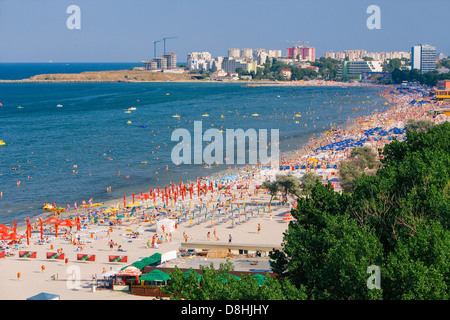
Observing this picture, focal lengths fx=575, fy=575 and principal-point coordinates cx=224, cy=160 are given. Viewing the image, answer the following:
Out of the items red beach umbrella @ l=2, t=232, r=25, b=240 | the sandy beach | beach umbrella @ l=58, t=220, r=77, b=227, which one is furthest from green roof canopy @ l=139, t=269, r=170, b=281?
beach umbrella @ l=58, t=220, r=77, b=227

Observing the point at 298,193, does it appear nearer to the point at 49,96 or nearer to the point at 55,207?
the point at 55,207

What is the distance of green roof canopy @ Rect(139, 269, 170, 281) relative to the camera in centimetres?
2057

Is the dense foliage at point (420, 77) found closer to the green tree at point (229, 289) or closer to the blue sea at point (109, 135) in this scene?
the blue sea at point (109, 135)

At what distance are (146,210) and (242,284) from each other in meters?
22.9

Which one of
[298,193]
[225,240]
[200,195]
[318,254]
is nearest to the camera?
[318,254]

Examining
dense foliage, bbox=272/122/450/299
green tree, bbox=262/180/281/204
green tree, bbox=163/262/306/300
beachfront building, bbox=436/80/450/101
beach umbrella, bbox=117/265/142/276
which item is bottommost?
beach umbrella, bbox=117/265/142/276

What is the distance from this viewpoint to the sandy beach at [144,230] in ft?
75.4

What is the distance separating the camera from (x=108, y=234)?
98.0 feet

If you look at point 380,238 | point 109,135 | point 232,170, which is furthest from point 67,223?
point 109,135

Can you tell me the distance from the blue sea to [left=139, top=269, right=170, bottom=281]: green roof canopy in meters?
16.1

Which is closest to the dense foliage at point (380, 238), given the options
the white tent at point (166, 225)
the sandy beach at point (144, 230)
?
the sandy beach at point (144, 230)

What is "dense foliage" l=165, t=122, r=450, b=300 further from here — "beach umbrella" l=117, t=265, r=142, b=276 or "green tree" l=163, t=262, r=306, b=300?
"beach umbrella" l=117, t=265, r=142, b=276

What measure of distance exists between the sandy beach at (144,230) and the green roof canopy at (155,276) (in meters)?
0.75
